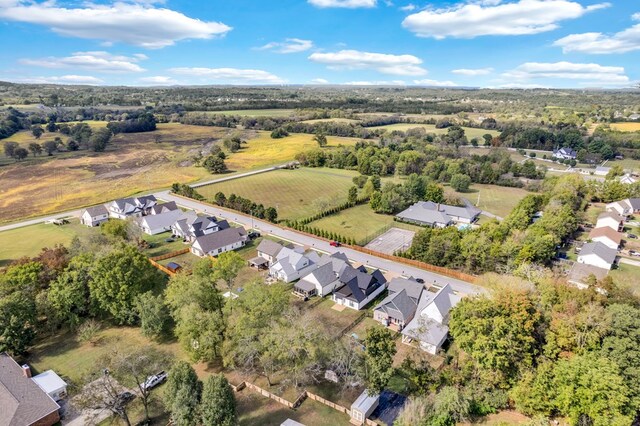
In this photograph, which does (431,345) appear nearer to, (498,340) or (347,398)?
(498,340)

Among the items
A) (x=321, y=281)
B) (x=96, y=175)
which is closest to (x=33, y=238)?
(x=96, y=175)

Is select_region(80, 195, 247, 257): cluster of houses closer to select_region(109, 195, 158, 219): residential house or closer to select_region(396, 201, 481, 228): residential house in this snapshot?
select_region(109, 195, 158, 219): residential house

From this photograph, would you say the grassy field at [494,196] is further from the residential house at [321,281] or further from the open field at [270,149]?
the open field at [270,149]

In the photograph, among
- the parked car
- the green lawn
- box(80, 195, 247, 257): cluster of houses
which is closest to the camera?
the parked car

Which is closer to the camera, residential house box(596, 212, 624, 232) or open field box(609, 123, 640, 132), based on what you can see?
residential house box(596, 212, 624, 232)

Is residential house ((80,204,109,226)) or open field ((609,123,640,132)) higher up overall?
open field ((609,123,640,132))

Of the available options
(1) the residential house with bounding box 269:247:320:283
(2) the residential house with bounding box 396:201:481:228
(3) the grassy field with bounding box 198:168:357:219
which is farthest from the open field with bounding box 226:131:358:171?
(1) the residential house with bounding box 269:247:320:283

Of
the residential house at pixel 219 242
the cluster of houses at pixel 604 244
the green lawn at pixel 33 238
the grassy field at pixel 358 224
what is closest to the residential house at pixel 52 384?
the residential house at pixel 219 242
